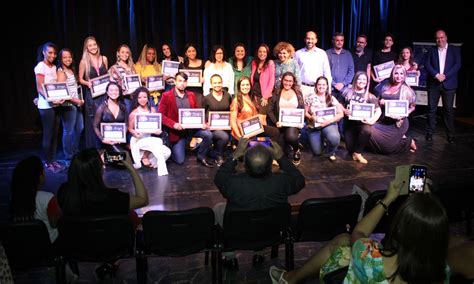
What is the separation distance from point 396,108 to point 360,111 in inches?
22.0

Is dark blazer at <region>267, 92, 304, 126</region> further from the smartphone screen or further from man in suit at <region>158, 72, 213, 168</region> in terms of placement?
the smartphone screen

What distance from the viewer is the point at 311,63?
730cm

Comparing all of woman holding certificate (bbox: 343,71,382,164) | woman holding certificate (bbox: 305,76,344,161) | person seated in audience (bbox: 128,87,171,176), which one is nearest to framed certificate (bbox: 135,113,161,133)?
person seated in audience (bbox: 128,87,171,176)

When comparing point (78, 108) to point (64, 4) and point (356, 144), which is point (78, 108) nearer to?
point (64, 4)

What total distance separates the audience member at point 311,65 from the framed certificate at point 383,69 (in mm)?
798

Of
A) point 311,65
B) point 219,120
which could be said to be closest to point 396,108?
point 311,65

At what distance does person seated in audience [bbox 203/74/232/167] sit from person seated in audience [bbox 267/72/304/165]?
0.64 metres

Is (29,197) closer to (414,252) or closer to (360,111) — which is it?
(414,252)

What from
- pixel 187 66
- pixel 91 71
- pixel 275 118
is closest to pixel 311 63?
pixel 275 118

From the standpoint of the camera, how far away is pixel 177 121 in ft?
21.6

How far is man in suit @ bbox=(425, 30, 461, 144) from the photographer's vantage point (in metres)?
7.26

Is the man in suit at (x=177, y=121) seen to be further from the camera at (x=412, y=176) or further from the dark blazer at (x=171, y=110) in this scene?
the camera at (x=412, y=176)

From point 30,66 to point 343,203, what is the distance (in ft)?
20.5

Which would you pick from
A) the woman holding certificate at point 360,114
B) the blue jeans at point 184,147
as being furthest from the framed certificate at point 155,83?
the woman holding certificate at point 360,114
